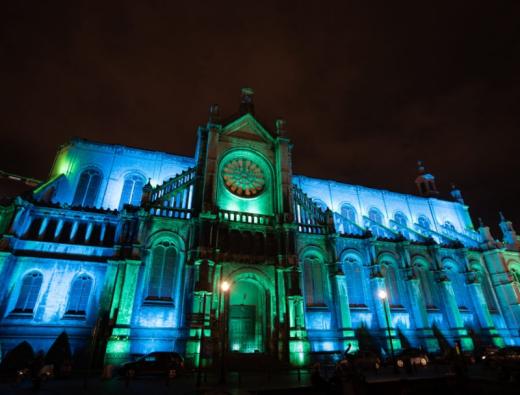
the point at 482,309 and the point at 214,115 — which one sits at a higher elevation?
the point at 214,115

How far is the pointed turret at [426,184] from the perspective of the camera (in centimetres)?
4796

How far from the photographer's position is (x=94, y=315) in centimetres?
2116

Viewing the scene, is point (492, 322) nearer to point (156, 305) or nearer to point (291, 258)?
point (291, 258)

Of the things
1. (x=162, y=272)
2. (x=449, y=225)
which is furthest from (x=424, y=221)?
(x=162, y=272)

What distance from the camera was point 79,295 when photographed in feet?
71.5

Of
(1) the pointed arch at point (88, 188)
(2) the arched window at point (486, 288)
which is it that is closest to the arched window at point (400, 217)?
(2) the arched window at point (486, 288)

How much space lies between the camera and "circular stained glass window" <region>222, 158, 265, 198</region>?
28.8m

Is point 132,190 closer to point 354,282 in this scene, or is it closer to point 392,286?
point 354,282

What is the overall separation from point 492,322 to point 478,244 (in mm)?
9894

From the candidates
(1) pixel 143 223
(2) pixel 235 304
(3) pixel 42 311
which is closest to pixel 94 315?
(3) pixel 42 311

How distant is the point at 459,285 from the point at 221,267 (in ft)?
83.5

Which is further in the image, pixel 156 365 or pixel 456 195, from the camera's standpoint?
pixel 456 195

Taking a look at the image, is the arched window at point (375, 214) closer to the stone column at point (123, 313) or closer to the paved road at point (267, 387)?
the paved road at point (267, 387)

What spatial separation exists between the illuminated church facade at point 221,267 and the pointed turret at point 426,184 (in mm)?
13306
